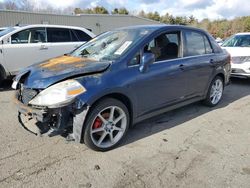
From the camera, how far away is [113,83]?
334 centimetres

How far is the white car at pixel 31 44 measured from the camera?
6730 mm

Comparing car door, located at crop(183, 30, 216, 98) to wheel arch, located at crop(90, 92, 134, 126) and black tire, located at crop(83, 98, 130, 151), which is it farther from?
black tire, located at crop(83, 98, 130, 151)

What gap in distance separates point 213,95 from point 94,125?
3.18 metres

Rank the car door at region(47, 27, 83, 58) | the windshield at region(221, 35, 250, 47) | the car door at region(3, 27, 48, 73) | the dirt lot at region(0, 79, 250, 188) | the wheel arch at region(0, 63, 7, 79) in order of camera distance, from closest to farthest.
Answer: the dirt lot at region(0, 79, 250, 188) < the wheel arch at region(0, 63, 7, 79) < the car door at region(3, 27, 48, 73) < the car door at region(47, 27, 83, 58) < the windshield at region(221, 35, 250, 47)

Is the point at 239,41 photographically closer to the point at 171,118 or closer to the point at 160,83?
the point at 171,118

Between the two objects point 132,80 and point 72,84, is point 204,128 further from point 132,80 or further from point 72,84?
point 72,84

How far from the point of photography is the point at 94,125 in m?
3.36

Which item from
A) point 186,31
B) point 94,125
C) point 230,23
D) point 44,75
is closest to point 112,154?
point 94,125

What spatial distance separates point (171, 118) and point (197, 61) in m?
1.16

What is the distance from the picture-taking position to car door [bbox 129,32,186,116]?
12.3 ft

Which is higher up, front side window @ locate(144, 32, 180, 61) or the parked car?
front side window @ locate(144, 32, 180, 61)

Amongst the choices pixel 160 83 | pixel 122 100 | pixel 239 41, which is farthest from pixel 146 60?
pixel 239 41

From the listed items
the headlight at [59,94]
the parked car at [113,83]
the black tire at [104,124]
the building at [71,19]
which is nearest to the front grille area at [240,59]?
the parked car at [113,83]

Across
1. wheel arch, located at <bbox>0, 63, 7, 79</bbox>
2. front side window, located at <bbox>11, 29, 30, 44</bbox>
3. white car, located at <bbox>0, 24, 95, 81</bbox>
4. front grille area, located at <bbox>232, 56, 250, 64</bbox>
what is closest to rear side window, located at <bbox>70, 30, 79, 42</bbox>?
white car, located at <bbox>0, 24, 95, 81</bbox>
